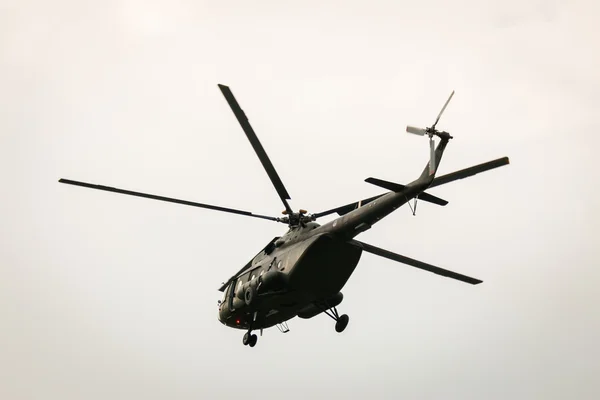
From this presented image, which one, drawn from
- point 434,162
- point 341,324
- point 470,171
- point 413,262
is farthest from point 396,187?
point 341,324

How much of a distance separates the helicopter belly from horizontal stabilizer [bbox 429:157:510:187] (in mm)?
4323

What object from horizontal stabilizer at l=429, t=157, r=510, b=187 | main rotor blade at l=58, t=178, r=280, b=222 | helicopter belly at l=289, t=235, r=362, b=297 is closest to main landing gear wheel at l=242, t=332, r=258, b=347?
helicopter belly at l=289, t=235, r=362, b=297

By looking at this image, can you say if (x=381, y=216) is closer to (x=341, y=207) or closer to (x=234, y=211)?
(x=341, y=207)

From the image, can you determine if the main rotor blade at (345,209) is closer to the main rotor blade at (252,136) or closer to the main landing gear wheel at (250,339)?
the main rotor blade at (252,136)

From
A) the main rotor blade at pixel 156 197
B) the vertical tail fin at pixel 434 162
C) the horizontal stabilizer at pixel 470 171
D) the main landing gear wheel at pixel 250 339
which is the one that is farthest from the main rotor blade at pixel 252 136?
the main landing gear wheel at pixel 250 339

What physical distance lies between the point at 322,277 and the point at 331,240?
161 centimetres

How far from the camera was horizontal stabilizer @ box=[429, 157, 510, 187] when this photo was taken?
75.3ft

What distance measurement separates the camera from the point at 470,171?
23.2m

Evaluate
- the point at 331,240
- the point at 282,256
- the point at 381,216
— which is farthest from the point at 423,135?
the point at 282,256

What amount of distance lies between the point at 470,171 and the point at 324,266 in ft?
20.8

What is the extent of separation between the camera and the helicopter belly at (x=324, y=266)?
25188mm

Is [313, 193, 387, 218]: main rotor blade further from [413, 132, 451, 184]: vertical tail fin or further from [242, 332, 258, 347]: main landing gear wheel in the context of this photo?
[242, 332, 258, 347]: main landing gear wheel

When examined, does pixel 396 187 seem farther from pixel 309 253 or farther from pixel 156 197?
pixel 156 197

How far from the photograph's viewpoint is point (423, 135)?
2216cm
